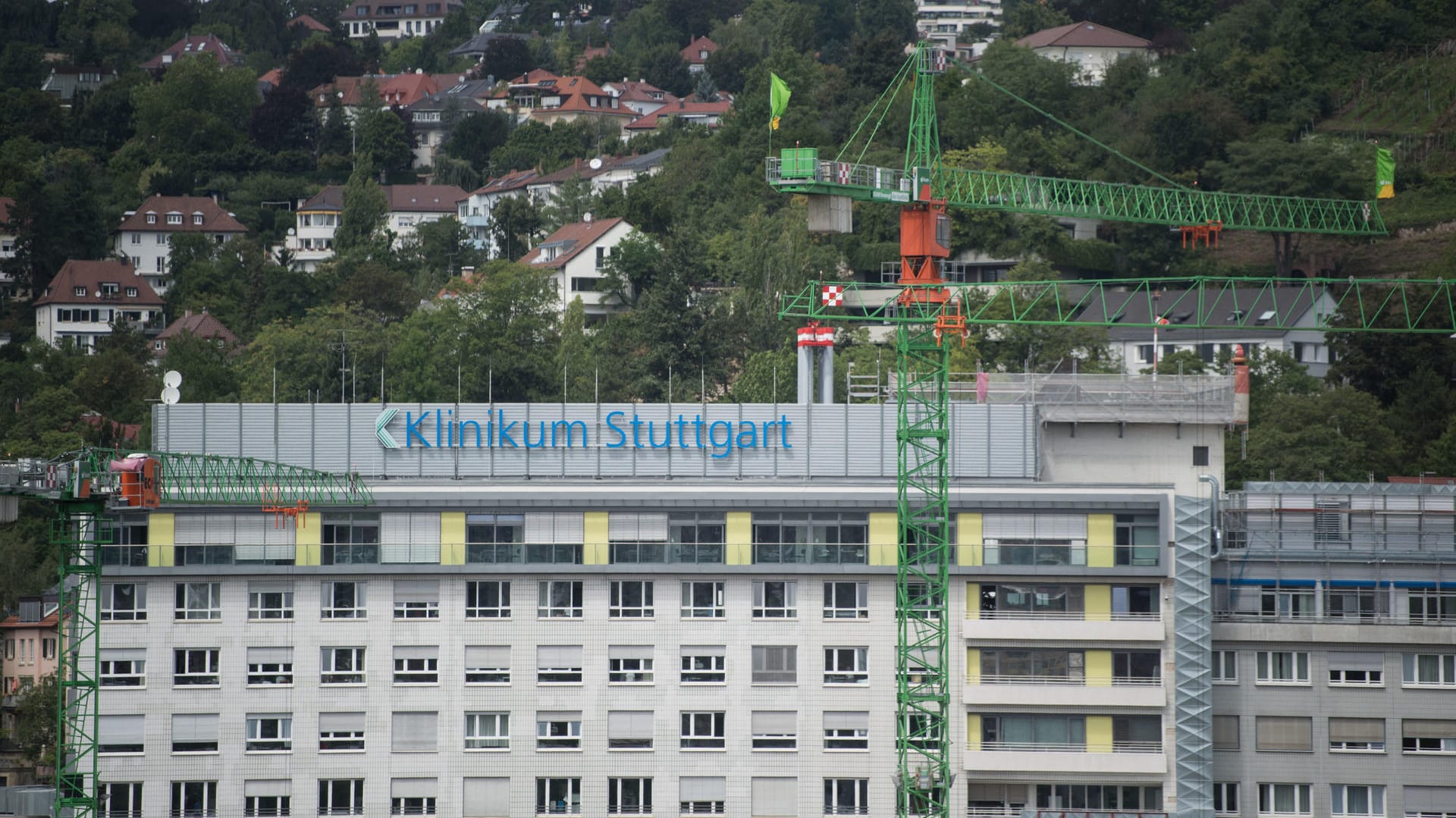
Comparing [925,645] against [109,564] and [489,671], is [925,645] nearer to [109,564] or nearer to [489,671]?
[489,671]

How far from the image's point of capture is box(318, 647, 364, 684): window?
6600 cm

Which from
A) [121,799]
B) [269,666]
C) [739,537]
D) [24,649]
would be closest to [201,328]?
[24,649]

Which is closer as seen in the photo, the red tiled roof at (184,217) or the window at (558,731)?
the window at (558,731)

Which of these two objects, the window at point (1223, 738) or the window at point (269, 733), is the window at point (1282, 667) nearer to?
the window at point (1223, 738)

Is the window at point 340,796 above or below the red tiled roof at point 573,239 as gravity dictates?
below

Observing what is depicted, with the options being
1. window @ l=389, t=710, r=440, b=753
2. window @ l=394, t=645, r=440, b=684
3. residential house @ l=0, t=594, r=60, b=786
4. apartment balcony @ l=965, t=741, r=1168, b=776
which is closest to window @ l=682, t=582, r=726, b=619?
window @ l=394, t=645, r=440, b=684

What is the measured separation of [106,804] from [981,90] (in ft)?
333

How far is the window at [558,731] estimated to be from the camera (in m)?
66.0

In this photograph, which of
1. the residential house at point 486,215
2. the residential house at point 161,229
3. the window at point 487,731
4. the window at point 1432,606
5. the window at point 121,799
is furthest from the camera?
the residential house at point 486,215

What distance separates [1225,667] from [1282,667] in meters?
1.81

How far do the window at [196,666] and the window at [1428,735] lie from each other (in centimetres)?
3660

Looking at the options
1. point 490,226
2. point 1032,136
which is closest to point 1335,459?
point 1032,136

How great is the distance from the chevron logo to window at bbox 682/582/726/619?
10529 mm

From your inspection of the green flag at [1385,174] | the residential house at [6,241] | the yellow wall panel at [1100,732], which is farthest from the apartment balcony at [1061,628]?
the residential house at [6,241]
